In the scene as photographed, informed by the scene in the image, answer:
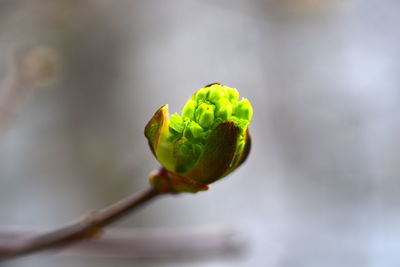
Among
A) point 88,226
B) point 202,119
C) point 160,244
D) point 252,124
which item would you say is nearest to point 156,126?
point 202,119

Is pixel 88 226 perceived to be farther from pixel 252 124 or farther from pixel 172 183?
pixel 252 124

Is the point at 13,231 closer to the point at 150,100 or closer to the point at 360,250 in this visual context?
the point at 150,100

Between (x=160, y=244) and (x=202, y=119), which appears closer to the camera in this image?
(x=202, y=119)

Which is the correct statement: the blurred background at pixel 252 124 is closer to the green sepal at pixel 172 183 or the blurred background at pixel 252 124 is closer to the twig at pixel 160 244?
the twig at pixel 160 244

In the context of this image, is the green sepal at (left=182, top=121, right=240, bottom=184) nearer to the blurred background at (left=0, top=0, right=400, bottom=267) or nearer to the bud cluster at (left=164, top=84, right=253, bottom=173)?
the bud cluster at (left=164, top=84, right=253, bottom=173)

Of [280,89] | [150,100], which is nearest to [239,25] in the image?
[280,89]

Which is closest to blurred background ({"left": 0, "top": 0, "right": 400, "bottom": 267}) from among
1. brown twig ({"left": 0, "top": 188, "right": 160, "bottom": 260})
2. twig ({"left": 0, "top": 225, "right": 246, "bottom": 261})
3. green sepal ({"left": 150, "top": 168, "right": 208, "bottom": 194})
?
twig ({"left": 0, "top": 225, "right": 246, "bottom": 261})

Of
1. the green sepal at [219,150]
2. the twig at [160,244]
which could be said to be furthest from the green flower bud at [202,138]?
the twig at [160,244]
